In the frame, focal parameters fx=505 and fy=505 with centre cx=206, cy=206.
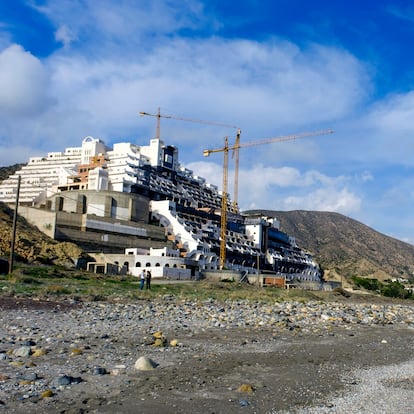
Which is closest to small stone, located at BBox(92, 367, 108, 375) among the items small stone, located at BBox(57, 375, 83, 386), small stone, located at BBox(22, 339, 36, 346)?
small stone, located at BBox(57, 375, 83, 386)

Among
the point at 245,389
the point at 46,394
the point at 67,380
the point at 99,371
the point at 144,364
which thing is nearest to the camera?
the point at 46,394

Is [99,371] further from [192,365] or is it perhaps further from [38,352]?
[192,365]

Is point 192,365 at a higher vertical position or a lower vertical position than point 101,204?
lower

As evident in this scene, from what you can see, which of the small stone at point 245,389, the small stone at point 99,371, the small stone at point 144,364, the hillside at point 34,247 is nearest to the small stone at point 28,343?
the small stone at point 99,371

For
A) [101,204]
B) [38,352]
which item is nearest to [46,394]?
[38,352]

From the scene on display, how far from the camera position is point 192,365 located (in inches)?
488

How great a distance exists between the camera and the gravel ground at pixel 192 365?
30.5ft

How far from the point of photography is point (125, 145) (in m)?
134

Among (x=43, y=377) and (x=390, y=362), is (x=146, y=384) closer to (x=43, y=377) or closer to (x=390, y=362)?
(x=43, y=377)

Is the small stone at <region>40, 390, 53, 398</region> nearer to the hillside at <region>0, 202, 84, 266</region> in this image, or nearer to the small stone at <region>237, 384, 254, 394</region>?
the small stone at <region>237, 384, 254, 394</region>

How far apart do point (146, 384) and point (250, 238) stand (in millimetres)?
114808

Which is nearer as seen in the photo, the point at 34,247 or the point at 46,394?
the point at 46,394

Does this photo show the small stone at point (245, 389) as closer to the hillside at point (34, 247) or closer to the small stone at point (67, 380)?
the small stone at point (67, 380)

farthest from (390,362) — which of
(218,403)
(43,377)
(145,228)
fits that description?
(145,228)
